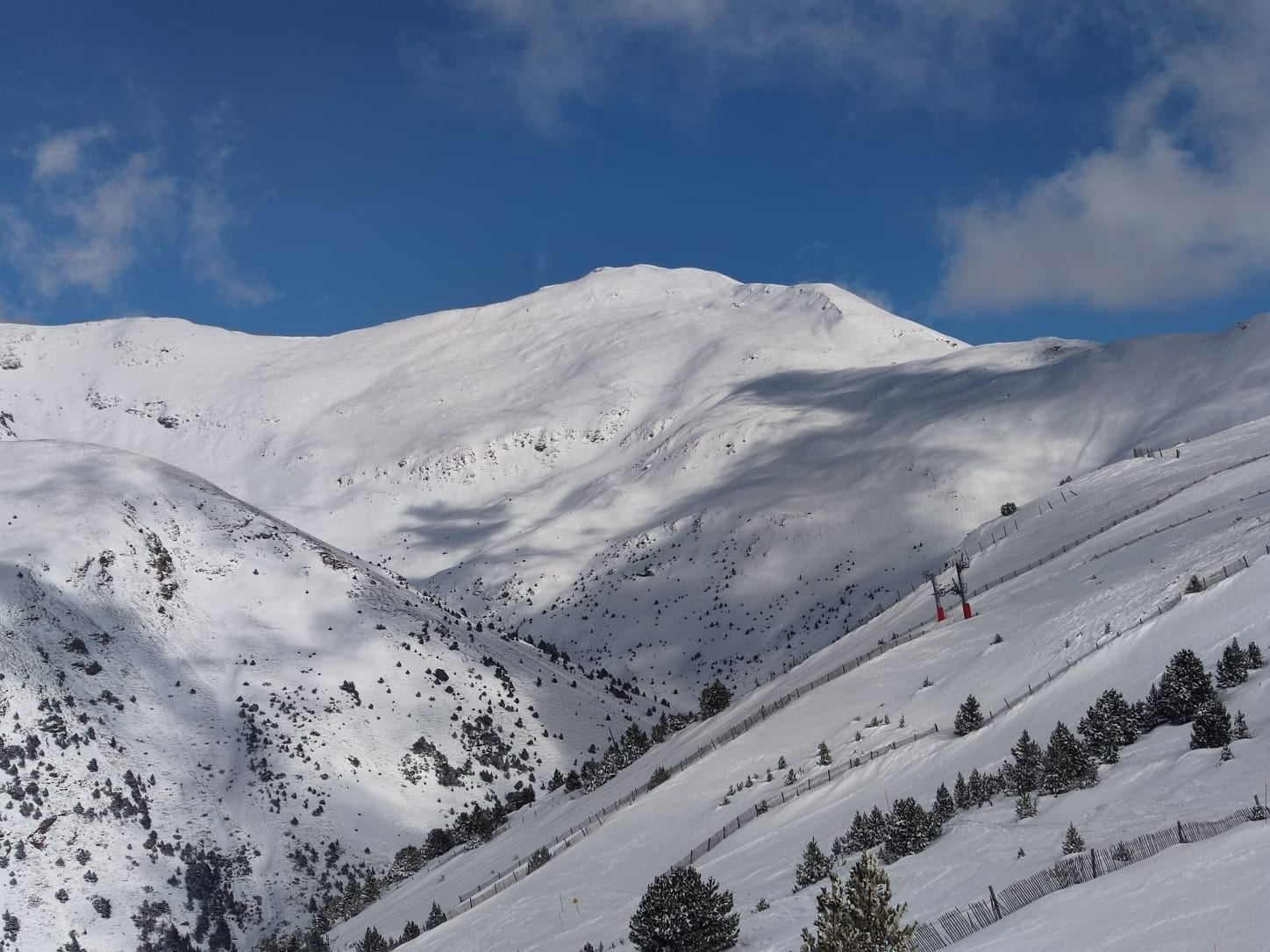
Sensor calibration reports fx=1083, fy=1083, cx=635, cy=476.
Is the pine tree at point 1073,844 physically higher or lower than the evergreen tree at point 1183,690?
lower

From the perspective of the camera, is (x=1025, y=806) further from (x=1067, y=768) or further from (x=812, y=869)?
(x=812, y=869)

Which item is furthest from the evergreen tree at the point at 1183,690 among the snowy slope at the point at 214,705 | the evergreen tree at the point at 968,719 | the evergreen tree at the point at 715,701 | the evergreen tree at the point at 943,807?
the snowy slope at the point at 214,705

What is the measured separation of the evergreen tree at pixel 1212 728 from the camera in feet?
84.2

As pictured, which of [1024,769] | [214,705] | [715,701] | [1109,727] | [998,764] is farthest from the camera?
[214,705]

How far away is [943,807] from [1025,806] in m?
3.38

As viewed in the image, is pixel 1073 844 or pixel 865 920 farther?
pixel 1073 844

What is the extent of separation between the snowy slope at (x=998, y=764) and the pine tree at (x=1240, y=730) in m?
0.26

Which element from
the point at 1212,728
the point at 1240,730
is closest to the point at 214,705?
the point at 1212,728

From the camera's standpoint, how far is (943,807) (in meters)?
30.1

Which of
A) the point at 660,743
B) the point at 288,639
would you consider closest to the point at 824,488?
the point at 288,639

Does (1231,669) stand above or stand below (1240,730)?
above

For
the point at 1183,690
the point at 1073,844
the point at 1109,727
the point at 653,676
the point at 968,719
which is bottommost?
the point at 1073,844

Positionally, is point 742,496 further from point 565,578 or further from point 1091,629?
point 1091,629

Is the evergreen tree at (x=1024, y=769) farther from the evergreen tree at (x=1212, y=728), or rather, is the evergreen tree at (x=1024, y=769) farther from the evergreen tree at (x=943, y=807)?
the evergreen tree at (x=1212, y=728)
